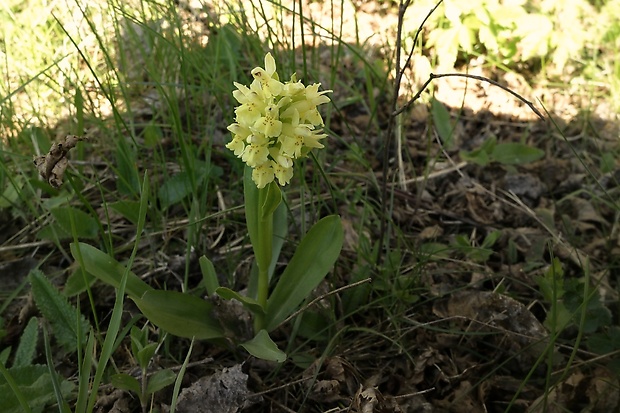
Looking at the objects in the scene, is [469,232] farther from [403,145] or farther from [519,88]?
[519,88]

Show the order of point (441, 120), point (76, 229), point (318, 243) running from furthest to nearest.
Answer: point (441, 120) → point (76, 229) → point (318, 243)

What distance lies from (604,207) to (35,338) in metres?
1.66

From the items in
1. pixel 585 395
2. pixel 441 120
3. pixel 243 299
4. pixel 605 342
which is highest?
pixel 441 120

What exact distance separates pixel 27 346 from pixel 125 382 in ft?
1.06

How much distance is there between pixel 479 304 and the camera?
1431 millimetres

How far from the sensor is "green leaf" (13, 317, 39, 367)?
4.13ft

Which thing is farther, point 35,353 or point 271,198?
point 35,353

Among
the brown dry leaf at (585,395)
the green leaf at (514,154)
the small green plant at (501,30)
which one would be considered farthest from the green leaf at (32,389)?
the small green plant at (501,30)

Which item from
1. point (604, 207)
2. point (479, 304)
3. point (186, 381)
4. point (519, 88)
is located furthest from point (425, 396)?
point (519, 88)

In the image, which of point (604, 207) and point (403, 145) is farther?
point (403, 145)

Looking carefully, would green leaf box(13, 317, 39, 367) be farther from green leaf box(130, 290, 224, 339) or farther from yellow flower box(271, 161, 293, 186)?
yellow flower box(271, 161, 293, 186)

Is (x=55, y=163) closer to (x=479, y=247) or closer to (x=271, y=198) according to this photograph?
(x=271, y=198)

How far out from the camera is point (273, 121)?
1.06 meters

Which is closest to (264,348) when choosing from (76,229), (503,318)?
(503,318)
